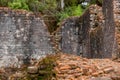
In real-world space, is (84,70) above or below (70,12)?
above

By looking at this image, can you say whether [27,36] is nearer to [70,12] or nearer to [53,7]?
[70,12]

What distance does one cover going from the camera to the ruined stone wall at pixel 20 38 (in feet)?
72.7

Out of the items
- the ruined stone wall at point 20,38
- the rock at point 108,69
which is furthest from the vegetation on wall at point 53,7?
the rock at point 108,69

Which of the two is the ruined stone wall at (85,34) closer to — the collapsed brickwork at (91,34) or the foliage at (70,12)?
the collapsed brickwork at (91,34)

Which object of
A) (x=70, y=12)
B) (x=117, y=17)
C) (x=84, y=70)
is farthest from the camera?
(x=70, y=12)

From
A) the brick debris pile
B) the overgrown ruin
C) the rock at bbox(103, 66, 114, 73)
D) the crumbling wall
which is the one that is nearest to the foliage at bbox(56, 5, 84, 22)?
the overgrown ruin

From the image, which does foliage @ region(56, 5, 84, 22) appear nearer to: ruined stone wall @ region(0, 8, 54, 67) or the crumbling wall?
ruined stone wall @ region(0, 8, 54, 67)

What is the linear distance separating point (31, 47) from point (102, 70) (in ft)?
36.3

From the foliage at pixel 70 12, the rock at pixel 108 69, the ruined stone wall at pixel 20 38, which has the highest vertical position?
the rock at pixel 108 69

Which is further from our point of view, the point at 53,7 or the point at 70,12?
the point at 53,7

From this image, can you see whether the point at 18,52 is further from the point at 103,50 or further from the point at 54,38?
the point at 103,50

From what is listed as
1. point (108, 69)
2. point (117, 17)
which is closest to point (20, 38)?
point (117, 17)

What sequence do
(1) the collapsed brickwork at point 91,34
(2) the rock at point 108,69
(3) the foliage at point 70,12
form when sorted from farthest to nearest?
(3) the foliage at point 70,12 < (1) the collapsed brickwork at point 91,34 < (2) the rock at point 108,69

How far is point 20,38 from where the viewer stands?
22.3m
